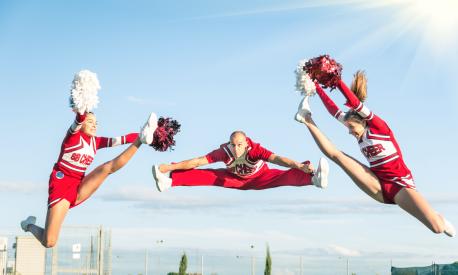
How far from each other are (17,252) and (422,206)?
12754 millimetres

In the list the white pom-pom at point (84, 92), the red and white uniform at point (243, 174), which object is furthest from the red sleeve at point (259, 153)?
the white pom-pom at point (84, 92)

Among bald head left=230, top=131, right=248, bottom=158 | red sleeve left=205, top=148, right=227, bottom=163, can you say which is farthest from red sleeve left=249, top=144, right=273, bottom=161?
red sleeve left=205, top=148, right=227, bottom=163

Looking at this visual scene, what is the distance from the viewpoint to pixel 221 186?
7625 millimetres

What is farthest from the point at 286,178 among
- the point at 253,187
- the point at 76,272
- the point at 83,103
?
the point at 76,272

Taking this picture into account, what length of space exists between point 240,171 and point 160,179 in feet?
3.18

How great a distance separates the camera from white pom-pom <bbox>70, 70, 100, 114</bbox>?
23.1 ft

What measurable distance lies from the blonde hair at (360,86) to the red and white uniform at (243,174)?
1.07 meters

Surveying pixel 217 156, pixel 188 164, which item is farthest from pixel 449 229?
pixel 188 164

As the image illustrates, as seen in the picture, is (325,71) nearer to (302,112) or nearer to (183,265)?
(302,112)

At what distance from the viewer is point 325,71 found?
6.79 m

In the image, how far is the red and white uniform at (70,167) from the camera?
7.43 metres

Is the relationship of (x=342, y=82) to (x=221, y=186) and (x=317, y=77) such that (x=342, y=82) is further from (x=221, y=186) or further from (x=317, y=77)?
(x=221, y=186)

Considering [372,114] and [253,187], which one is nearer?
[372,114]

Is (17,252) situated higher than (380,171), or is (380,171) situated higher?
(380,171)
